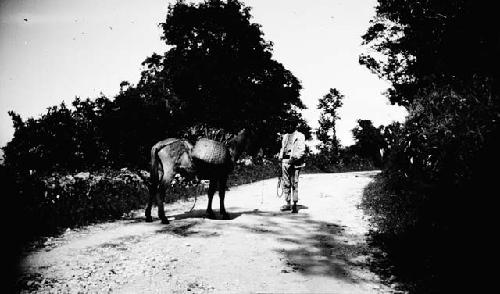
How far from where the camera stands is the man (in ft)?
29.8

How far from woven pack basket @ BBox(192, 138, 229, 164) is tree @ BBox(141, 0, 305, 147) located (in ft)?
71.8

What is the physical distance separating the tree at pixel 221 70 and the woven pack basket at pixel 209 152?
21.9 meters

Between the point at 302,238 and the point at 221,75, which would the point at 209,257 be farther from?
the point at 221,75

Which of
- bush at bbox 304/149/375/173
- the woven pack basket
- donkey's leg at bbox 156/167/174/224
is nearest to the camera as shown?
donkey's leg at bbox 156/167/174/224

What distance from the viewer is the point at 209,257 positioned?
16.9ft

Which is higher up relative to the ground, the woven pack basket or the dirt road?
the woven pack basket

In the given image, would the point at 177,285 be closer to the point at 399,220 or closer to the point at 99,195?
the point at 399,220

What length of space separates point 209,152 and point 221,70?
25.3m

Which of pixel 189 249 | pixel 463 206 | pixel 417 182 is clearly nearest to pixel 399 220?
pixel 417 182

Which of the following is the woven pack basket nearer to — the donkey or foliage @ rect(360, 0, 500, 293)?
the donkey

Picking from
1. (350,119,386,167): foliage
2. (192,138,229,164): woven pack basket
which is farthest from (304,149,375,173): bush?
(192,138,229,164): woven pack basket

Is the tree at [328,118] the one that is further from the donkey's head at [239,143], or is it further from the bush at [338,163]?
the donkey's head at [239,143]

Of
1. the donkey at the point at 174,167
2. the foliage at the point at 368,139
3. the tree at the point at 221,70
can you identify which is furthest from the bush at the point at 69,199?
the foliage at the point at 368,139

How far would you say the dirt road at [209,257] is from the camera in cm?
412
